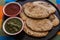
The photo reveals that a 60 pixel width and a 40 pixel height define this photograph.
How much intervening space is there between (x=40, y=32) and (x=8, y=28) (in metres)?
0.20

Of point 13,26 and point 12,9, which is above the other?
point 12,9

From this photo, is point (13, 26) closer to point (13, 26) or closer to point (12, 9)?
point (13, 26)

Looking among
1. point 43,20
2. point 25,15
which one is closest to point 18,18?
point 25,15

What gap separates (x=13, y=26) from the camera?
1.13m

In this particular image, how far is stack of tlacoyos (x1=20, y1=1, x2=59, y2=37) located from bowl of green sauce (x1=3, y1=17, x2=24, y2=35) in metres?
0.03

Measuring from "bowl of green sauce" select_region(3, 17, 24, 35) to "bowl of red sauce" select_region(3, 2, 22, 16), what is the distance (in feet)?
0.18

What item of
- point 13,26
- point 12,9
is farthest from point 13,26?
point 12,9

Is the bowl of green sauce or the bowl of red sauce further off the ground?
the bowl of red sauce

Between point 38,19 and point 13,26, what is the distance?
165mm

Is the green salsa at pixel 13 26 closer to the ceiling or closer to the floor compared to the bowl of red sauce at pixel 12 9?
closer to the floor

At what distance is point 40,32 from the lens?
113cm

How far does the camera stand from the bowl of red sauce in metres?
1.21

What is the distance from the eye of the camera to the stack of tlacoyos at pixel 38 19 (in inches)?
44.3

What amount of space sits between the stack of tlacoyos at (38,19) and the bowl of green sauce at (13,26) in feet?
0.11
